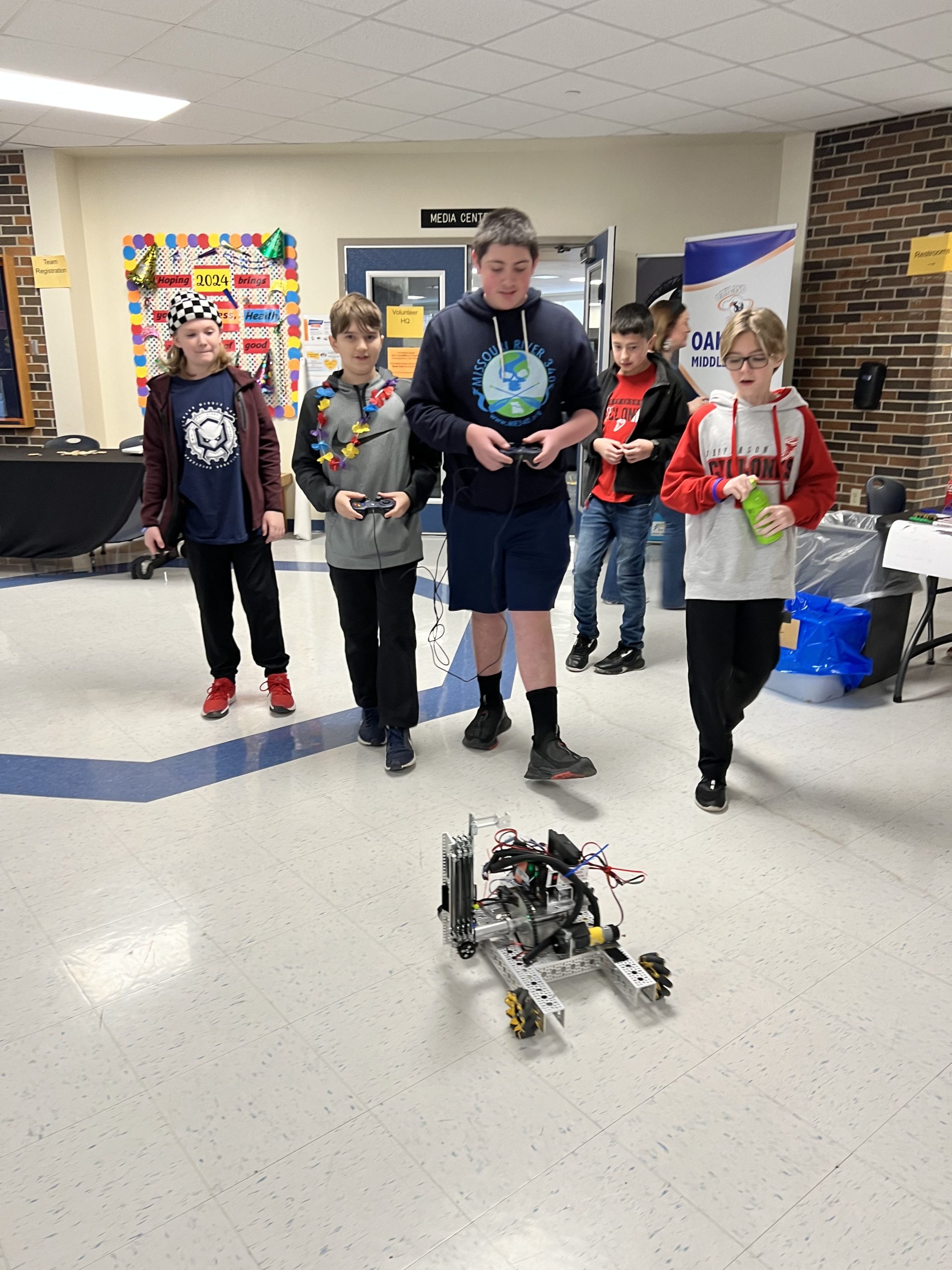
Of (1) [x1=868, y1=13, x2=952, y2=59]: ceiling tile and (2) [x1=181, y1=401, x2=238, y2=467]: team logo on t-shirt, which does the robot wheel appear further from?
(1) [x1=868, y1=13, x2=952, y2=59]: ceiling tile

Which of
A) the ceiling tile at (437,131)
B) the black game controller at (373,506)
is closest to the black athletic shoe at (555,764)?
the black game controller at (373,506)

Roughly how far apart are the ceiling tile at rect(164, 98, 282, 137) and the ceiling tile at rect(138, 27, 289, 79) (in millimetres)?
701

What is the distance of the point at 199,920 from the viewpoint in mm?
1979

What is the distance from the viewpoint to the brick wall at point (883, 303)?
5.19 metres

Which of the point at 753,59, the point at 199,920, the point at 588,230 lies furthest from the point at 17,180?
the point at 199,920

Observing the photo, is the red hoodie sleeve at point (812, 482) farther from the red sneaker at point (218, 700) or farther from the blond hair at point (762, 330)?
the red sneaker at point (218, 700)

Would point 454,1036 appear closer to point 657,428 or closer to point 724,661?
point 724,661

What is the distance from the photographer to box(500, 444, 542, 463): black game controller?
232 cm

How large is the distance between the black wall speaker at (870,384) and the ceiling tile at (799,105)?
143 centimetres

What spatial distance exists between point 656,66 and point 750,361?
114 inches

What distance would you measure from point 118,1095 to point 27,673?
8.17 feet

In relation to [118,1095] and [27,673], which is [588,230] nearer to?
[27,673]

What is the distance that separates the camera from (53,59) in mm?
4230

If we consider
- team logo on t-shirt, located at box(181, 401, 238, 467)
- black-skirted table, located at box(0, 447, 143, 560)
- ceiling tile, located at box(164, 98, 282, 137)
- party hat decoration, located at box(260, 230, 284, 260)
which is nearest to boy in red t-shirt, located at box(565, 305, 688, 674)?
team logo on t-shirt, located at box(181, 401, 238, 467)
